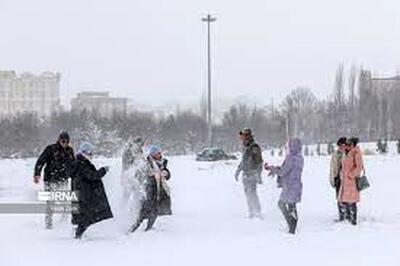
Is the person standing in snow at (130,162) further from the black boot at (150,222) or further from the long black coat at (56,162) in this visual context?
the long black coat at (56,162)

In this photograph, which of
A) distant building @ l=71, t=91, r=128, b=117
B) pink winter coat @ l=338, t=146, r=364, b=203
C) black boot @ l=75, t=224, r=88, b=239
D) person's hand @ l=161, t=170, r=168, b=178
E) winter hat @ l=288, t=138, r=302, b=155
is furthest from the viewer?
distant building @ l=71, t=91, r=128, b=117

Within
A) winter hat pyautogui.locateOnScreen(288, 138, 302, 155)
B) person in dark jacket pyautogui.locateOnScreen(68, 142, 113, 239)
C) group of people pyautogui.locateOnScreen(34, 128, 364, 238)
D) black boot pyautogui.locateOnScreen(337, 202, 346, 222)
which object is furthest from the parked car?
person in dark jacket pyautogui.locateOnScreen(68, 142, 113, 239)

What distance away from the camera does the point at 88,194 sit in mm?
10664

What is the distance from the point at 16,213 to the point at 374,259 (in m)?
7.55

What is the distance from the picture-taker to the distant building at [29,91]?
3851 inches

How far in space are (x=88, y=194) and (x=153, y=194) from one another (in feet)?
4.12

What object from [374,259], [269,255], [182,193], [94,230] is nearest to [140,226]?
[94,230]

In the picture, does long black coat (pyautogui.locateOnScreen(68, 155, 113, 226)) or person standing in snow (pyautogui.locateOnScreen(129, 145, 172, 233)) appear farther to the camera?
person standing in snow (pyautogui.locateOnScreen(129, 145, 172, 233))

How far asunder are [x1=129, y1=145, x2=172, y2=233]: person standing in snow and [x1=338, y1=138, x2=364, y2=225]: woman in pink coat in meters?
2.78

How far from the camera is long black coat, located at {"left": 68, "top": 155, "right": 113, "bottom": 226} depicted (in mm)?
10617

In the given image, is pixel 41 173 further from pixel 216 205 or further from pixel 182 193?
pixel 182 193

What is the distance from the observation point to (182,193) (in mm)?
19719

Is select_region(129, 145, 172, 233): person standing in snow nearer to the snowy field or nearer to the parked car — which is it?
the snowy field

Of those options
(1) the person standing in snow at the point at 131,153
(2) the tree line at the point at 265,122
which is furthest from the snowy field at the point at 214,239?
(2) the tree line at the point at 265,122
